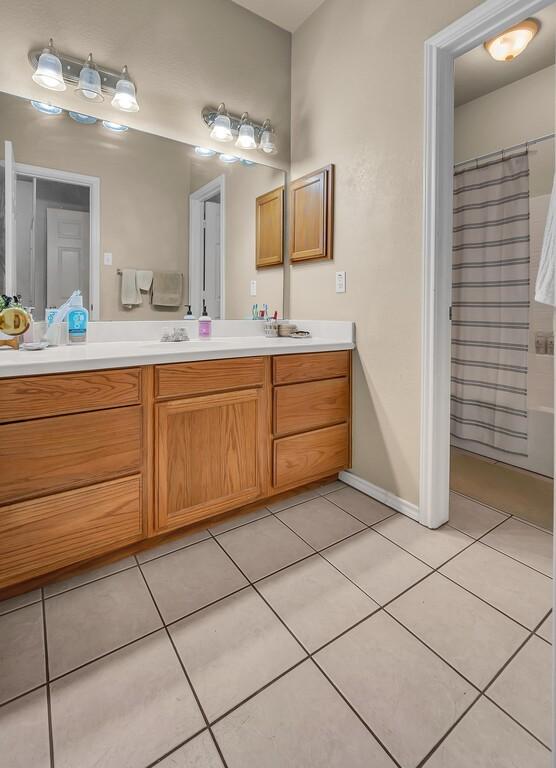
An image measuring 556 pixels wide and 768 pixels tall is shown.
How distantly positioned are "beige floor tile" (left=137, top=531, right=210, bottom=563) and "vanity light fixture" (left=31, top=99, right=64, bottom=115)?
6.17 feet

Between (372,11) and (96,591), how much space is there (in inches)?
108

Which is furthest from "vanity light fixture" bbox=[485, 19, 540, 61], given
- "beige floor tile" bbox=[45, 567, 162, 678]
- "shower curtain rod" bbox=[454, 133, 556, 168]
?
"beige floor tile" bbox=[45, 567, 162, 678]

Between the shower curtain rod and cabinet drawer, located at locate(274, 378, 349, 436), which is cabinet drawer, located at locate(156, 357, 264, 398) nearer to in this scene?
cabinet drawer, located at locate(274, 378, 349, 436)

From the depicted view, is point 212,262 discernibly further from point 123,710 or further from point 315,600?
point 123,710

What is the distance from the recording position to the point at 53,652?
1106 mm

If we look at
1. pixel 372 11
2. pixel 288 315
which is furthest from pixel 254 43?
pixel 288 315

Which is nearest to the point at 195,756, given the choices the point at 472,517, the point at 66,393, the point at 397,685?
the point at 397,685

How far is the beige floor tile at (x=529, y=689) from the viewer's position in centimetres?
91

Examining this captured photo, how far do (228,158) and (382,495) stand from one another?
1993mm

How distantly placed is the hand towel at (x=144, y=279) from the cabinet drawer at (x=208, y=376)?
26.1 inches

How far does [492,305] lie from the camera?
2.57 m

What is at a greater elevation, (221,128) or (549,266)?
(221,128)

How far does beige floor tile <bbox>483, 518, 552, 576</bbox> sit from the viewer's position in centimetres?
151

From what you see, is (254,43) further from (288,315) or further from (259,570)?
(259,570)
